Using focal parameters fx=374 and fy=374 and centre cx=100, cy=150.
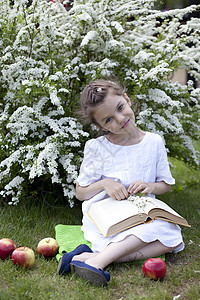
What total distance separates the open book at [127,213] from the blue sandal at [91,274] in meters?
0.25

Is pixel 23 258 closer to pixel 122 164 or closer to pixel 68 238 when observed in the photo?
pixel 68 238

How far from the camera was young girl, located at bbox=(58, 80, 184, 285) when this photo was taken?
2010 mm

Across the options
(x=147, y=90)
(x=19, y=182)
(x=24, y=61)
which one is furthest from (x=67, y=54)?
(x=19, y=182)

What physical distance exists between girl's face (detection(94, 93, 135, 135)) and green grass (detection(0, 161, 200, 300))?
0.79 meters

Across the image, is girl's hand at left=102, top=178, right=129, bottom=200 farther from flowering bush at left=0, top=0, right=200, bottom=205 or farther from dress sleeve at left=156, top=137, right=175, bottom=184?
flowering bush at left=0, top=0, right=200, bottom=205

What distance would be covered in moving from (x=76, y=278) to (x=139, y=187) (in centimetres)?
64

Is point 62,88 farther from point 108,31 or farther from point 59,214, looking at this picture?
point 59,214

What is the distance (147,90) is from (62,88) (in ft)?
2.24

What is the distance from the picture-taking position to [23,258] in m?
1.95

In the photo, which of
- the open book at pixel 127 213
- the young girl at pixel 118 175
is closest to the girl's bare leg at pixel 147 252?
the young girl at pixel 118 175

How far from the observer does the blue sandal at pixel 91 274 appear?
177cm

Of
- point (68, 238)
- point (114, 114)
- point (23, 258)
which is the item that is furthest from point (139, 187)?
point (23, 258)

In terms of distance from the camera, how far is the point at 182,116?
3299mm

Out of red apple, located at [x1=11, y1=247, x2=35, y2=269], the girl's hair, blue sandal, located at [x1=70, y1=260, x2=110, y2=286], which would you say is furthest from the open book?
the girl's hair
